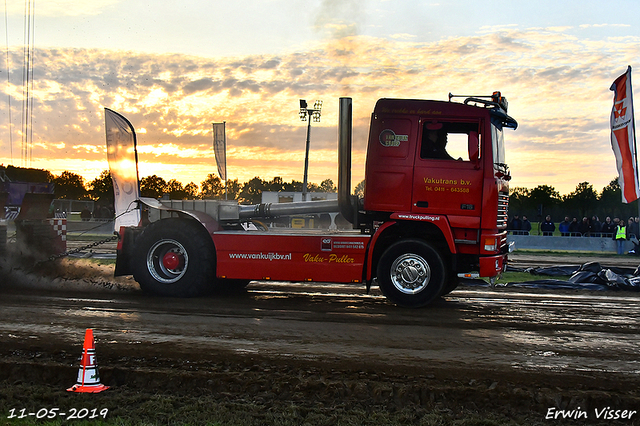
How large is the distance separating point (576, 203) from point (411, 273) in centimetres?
5063

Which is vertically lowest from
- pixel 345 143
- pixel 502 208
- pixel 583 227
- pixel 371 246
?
pixel 371 246

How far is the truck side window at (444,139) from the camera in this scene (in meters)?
8.24

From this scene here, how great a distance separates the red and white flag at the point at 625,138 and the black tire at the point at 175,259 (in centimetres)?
948

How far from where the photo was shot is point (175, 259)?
9391 mm

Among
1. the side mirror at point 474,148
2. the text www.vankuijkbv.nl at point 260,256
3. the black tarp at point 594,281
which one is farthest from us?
the black tarp at point 594,281

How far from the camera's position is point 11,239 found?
38.2 ft

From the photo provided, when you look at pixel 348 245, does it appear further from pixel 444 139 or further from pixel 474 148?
pixel 474 148

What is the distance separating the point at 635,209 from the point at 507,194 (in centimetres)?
3803

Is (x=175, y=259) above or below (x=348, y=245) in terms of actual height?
below

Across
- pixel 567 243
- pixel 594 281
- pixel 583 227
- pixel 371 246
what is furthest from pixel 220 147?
pixel 583 227

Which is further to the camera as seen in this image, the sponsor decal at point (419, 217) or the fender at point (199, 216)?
the fender at point (199, 216)

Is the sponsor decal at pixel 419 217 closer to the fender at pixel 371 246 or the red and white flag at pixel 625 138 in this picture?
the fender at pixel 371 246

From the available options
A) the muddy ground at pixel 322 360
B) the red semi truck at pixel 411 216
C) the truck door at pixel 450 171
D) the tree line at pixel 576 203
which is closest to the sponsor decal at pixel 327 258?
the red semi truck at pixel 411 216

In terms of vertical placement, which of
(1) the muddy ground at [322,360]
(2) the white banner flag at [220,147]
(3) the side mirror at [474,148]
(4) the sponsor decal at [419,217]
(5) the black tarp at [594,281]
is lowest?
(1) the muddy ground at [322,360]
